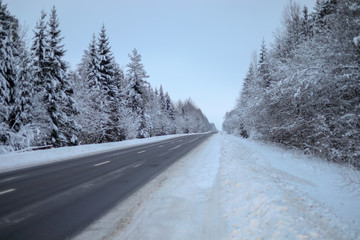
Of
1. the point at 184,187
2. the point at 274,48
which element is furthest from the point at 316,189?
the point at 274,48

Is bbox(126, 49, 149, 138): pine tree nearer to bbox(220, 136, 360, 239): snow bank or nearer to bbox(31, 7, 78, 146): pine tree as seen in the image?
bbox(31, 7, 78, 146): pine tree

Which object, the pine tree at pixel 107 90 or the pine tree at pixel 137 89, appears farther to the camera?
the pine tree at pixel 137 89

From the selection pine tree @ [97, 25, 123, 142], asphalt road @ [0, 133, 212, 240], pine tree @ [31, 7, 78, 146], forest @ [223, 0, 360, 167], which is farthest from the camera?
pine tree @ [97, 25, 123, 142]

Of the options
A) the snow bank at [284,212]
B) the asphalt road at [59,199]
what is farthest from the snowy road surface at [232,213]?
the asphalt road at [59,199]

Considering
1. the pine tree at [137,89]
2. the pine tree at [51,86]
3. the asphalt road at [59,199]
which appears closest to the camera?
the asphalt road at [59,199]

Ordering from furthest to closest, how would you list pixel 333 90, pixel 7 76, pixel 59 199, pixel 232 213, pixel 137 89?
pixel 137 89 → pixel 7 76 → pixel 333 90 → pixel 59 199 → pixel 232 213

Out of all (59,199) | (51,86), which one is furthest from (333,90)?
(51,86)

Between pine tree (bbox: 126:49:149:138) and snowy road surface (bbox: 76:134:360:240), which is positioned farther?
pine tree (bbox: 126:49:149:138)

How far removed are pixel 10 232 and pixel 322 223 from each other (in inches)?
193

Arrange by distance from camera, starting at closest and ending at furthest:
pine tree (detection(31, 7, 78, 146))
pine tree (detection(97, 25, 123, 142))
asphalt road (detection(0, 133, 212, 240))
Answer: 1. asphalt road (detection(0, 133, 212, 240))
2. pine tree (detection(31, 7, 78, 146))
3. pine tree (detection(97, 25, 123, 142))

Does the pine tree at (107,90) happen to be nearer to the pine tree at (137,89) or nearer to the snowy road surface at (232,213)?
the pine tree at (137,89)

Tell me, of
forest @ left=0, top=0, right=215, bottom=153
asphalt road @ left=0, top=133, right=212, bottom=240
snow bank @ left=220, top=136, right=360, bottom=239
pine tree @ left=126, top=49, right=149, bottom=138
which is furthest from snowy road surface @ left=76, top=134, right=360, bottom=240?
pine tree @ left=126, top=49, right=149, bottom=138

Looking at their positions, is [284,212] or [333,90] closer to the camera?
[284,212]

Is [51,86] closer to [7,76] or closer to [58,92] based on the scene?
[58,92]
